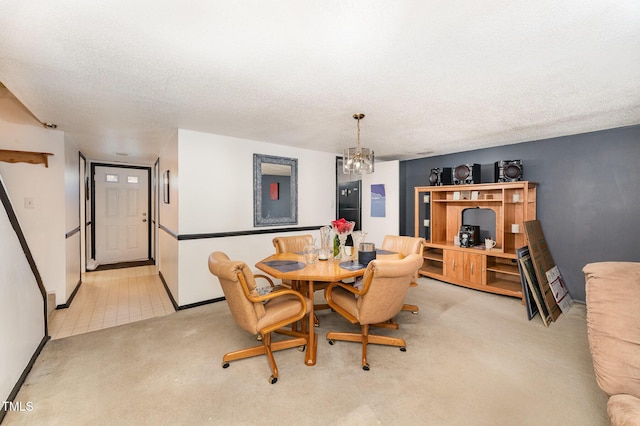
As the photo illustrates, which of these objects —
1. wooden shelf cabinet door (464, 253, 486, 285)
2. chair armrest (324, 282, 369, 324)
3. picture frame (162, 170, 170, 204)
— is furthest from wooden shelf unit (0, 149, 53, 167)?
wooden shelf cabinet door (464, 253, 486, 285)

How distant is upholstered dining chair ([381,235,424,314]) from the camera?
10.5 ft

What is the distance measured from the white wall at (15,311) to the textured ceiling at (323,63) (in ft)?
4.18

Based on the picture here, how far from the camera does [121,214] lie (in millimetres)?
5887

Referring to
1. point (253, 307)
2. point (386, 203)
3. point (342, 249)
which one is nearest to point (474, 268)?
point (386, 203)

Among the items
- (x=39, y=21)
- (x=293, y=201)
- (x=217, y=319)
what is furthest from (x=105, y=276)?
(x=39, y=21)

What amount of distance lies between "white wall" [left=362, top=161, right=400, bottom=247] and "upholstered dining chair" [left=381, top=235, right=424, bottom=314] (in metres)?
1.44

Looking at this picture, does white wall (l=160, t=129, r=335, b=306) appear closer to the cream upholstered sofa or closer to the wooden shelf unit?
the wooden shelf unit

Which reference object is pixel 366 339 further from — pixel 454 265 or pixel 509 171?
pixel 509 171

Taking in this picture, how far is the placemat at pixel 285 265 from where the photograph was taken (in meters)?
2.44

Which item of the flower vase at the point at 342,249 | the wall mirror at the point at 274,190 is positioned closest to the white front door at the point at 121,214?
the wall mirror at the point at 274,190

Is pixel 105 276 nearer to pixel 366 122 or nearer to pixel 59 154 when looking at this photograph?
pixel 59 154

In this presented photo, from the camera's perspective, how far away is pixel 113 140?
391 centimetres

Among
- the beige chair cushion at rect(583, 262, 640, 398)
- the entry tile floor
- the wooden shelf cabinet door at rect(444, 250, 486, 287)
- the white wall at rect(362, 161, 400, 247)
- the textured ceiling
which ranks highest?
the textured ceiling

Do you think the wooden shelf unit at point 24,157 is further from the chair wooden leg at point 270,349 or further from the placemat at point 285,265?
the chair wooden leg at point 270,349
